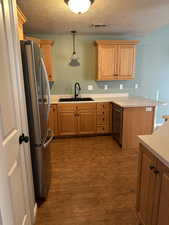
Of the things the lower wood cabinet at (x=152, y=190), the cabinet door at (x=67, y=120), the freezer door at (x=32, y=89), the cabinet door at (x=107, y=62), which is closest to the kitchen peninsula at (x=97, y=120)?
the cabinet door at (x=67, y=120)

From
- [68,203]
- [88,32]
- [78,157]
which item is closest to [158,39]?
[88,32]

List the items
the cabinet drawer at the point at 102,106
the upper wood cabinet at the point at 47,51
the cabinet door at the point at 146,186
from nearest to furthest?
1. the cabinet door at the point at 146,186
2. the upper wood cabinet at the point at 47,51
3. the cabinet drawer at the point at 102,106

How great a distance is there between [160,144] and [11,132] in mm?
1157

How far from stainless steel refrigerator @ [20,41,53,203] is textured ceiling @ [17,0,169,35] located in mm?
985

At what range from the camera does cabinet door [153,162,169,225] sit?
1.11 metres

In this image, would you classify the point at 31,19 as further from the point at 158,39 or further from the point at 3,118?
the point at 158,39

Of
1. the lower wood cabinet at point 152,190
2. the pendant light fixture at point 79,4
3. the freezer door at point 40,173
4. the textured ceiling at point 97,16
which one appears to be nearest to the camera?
the lower wood cabinet at point 152,190

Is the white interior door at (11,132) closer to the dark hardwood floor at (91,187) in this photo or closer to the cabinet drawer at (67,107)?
the dark hardwood floor at (91,187)

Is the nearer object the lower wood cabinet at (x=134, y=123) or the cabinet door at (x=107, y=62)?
the lower wood cabinet at (x=134, y=123)

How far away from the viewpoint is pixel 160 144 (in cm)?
133

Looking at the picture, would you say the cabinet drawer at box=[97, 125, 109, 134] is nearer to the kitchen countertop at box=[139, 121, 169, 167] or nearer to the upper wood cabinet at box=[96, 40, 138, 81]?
the upper wood cabinet at box=[96, 40, 138, 81]

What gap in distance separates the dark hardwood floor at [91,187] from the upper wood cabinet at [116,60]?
1.68 m

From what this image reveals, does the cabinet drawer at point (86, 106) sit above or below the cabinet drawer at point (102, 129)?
above

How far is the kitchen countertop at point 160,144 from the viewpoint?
45.7 inches
